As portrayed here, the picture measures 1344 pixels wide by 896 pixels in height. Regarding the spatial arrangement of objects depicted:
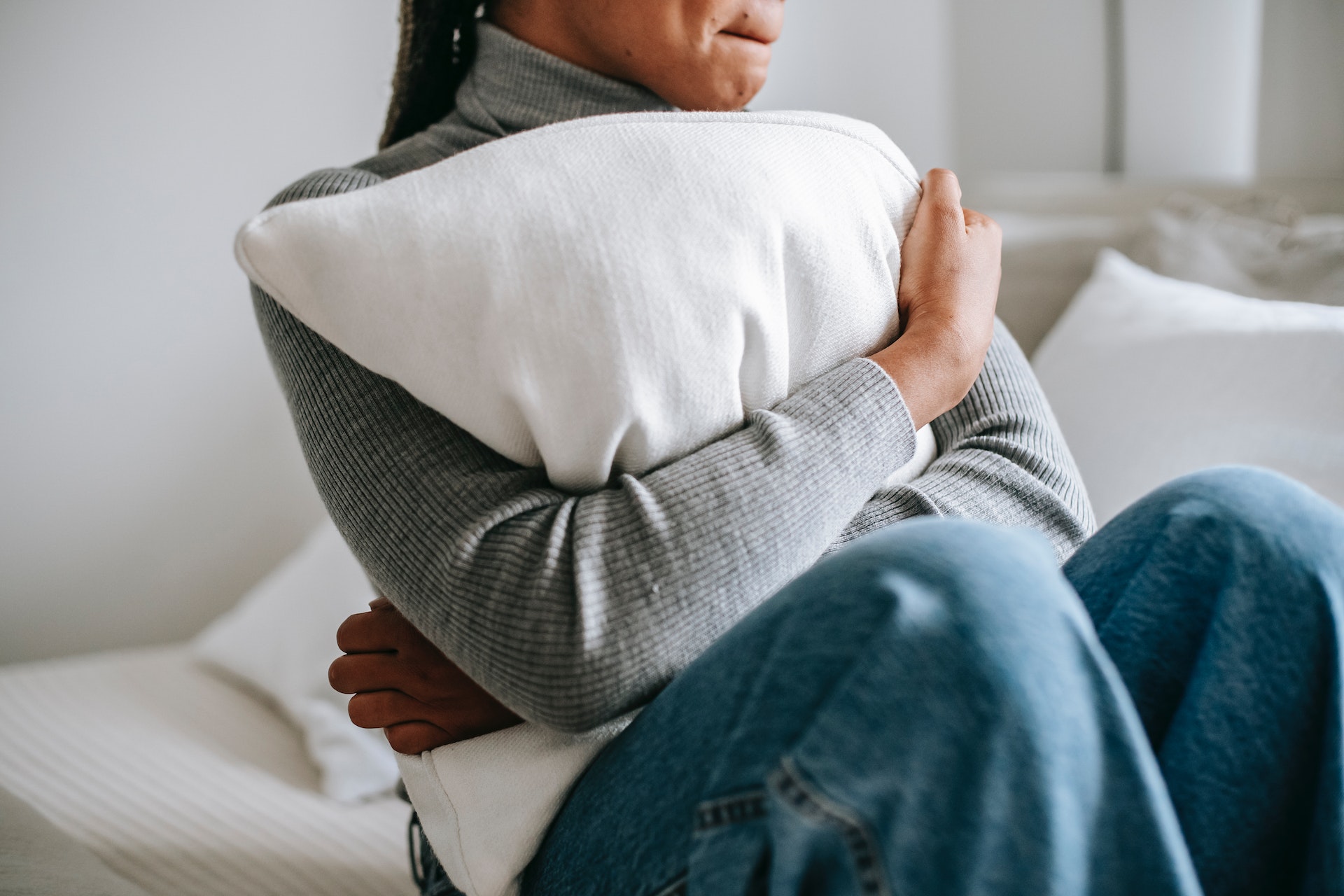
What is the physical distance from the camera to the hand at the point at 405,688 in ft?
1.90

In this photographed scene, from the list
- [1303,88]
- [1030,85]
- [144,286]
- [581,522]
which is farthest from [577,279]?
[1030,85]

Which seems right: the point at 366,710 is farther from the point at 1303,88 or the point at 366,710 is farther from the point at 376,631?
the point at 1303,88

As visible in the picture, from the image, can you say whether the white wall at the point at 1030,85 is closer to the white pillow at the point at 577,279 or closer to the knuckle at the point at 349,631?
the white pillow at the point at 577,279

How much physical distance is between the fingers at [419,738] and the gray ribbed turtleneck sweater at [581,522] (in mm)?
84

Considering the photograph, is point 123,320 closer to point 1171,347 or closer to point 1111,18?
point 1171,347

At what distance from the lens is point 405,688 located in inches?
23.4

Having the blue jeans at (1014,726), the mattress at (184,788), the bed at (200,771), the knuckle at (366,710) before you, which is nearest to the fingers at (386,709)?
the knuckle at (366,710)

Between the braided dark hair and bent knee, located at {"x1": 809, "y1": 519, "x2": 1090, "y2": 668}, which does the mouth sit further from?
bent knee, located at {"x1": 809, "y1": 519, "x2": 1090, "y2": 668}

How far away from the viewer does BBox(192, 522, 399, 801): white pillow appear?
1030mm

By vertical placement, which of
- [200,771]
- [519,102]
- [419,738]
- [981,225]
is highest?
[519,102]

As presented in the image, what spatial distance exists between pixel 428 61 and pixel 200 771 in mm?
793

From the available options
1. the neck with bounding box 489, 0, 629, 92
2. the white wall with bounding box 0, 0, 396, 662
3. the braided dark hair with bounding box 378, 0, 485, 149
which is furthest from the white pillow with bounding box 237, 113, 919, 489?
the white wall with bounding box 0, 0, 396, 662

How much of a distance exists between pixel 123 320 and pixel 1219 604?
152cm

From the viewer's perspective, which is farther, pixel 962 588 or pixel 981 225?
pixel 981 225
